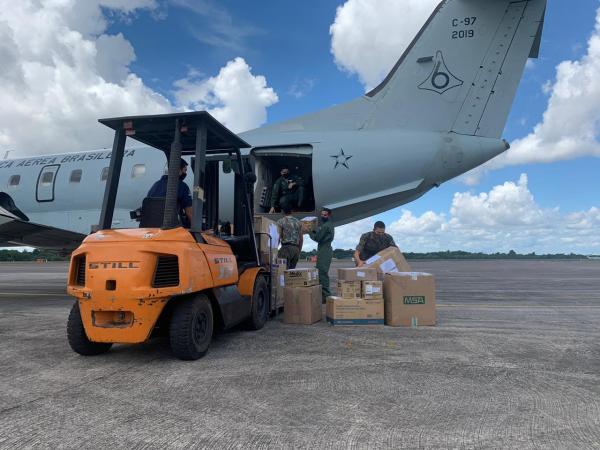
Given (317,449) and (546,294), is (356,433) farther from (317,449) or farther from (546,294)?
(546,294)

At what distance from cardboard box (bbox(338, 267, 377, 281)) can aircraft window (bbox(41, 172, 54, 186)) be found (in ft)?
32.3

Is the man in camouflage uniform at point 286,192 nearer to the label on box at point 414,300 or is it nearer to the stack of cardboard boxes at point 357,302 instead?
the stack of cardboard boxes at point 357,302

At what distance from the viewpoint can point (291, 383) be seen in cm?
330

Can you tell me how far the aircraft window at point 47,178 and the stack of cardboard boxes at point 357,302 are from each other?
32.4 ft

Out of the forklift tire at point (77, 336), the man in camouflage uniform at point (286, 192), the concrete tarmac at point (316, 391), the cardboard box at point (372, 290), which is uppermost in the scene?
the man in camouflage uniform at point (286, 192)

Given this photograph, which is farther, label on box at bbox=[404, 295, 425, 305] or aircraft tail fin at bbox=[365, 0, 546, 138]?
aircraft tail fin at bbox=[365, 0, 546, 138]

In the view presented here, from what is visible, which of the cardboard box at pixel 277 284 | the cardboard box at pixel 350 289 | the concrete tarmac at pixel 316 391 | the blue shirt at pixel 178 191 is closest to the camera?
the concrete tarmac at pixel 316 391

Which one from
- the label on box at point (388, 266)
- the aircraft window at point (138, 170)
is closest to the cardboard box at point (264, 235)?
the label on box at point (388, 266)

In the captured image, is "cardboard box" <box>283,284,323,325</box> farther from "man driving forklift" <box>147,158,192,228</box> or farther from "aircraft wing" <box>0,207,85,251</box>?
"aircraft wing" <box>0,207,85,251</box>

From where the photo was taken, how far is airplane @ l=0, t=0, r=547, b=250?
8984 millimetres

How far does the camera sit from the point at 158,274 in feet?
12.5

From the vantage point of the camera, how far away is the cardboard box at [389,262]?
660 centimetres

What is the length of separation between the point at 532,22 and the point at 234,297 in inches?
339

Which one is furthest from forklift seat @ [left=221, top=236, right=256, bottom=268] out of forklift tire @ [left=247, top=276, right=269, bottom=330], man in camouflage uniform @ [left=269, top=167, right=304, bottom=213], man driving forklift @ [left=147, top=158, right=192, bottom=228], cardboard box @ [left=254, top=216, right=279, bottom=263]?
man in camouflage uniform @ [left=269, top=167, right=304, bottom=213]
